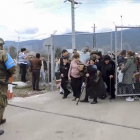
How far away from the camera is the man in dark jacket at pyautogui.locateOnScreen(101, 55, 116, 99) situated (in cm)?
859

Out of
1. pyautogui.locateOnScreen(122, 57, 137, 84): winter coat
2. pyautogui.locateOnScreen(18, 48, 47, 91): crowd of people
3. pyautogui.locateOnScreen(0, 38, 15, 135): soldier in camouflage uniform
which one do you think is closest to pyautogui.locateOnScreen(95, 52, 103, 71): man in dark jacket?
pyautogui.locateOnScreen(122, 57, 137, 84): winter coat

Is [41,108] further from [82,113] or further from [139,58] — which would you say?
[139,58]

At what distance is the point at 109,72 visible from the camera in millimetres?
8633

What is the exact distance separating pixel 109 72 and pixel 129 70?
0.67 m

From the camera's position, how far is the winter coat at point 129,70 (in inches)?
327

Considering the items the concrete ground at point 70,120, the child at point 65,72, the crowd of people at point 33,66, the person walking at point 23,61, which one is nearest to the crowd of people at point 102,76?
the child at point 65,72

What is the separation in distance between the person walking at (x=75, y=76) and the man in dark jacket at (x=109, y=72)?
0.88m

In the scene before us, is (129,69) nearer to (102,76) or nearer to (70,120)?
(102,76)

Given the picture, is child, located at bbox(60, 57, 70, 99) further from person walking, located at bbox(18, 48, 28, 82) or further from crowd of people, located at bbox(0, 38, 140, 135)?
person walking, located at bbox(18, 48, 28, 82)

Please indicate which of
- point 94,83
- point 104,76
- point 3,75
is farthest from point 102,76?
point 3,75

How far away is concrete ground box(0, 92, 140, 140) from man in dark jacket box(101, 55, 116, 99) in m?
0.45

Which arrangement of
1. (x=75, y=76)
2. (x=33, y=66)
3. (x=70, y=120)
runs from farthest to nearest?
(x=33, y=66), (x=75, y=76), (x=70, y=120)

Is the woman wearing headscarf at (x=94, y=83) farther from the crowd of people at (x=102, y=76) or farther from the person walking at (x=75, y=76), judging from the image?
the person walking at (x=75, y=76)

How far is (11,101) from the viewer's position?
8852 millimetres
